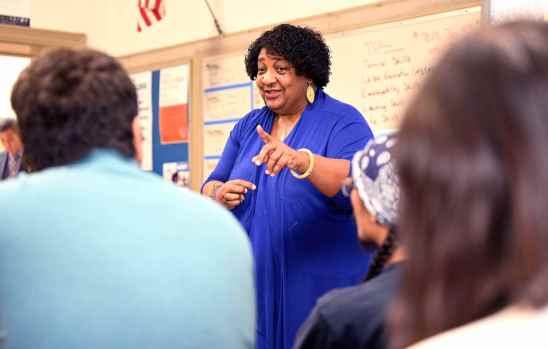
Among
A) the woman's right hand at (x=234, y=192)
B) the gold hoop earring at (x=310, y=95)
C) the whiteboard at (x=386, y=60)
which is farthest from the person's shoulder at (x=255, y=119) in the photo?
the whiteboard at (x=386, y=60)

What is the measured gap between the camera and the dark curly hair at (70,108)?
4.17 feet

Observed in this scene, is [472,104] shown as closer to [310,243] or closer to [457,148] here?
[457,148]

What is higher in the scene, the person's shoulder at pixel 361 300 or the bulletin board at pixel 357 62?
the bulletin board at pixel 357 62

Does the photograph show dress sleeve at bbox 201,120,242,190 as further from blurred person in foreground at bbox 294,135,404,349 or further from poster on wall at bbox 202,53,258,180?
poster on wall at bbox 202,53,258,180

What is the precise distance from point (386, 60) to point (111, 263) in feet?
7.16

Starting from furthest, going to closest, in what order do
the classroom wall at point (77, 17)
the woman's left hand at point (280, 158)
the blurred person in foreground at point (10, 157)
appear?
the classroom wall at point (77, 17)
the blurred person in foreground at point (10, 157)
the woman's left hand at point (280, 158)

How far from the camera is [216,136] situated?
404 centimetres

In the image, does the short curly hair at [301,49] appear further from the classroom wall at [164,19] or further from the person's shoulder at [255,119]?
the classroom wall at [164,19]

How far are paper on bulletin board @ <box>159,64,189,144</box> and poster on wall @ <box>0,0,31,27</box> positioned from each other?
0.96m

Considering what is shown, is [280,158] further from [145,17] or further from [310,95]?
[145,17]

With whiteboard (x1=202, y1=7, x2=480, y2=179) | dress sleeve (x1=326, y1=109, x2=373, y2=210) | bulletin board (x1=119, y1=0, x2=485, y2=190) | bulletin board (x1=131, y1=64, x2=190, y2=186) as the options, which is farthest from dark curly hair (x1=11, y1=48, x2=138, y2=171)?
bulletin board (x1=131, y1=64, x2=190, y2=186)

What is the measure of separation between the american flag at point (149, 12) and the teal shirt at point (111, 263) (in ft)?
10.8

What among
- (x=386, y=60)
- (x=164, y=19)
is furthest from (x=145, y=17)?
(x=386, y=60)

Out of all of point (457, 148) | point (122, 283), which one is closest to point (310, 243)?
point (122, 283)
